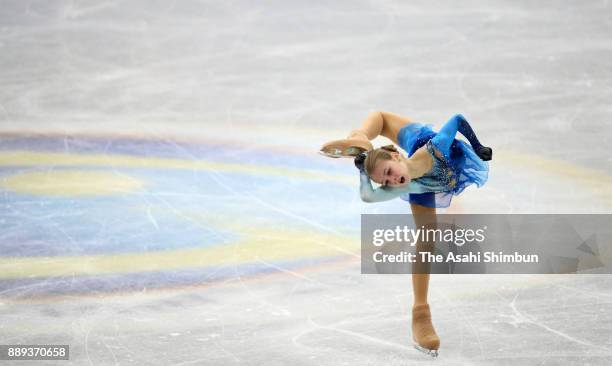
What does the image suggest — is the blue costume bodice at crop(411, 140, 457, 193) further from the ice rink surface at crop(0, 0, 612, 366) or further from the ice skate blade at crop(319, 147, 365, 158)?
the ice rink surface at crop(0, 0, 612, 366)

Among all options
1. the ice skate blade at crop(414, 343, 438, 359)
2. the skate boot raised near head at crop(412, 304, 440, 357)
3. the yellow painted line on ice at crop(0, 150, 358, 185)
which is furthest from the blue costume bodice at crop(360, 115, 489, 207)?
the yellow painted line on ice at crop(0, 150, 358, 185)

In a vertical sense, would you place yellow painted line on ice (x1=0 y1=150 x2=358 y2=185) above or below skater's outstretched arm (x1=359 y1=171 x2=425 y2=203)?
below

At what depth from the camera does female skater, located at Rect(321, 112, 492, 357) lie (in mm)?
4640

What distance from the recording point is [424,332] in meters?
5.05

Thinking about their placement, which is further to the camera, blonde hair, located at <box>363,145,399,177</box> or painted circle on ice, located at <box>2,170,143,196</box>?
painted circle on ice, located at <box>2,170,143,196</box>

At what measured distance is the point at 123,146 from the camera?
8.33m

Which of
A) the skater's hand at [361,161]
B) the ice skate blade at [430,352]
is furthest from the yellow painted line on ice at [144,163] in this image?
the skater's hand at [361,161]

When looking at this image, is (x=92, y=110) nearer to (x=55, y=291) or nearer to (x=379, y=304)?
(x=55, y=291)

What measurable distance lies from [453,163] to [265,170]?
3.04 metres

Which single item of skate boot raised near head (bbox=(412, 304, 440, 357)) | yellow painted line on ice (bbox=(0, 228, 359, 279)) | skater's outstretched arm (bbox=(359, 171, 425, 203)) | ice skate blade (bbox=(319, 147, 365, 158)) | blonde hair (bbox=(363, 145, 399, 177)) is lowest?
skate boot raised near head (bbox=(412, 304, 440, 357))

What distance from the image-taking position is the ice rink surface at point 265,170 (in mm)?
5367

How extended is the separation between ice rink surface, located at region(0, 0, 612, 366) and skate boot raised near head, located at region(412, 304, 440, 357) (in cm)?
9

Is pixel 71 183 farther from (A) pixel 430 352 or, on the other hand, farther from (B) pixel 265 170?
(A) pixel 430 352

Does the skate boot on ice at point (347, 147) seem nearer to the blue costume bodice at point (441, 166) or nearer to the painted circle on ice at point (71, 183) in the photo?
the blue costume bodice at point (441, 166)
